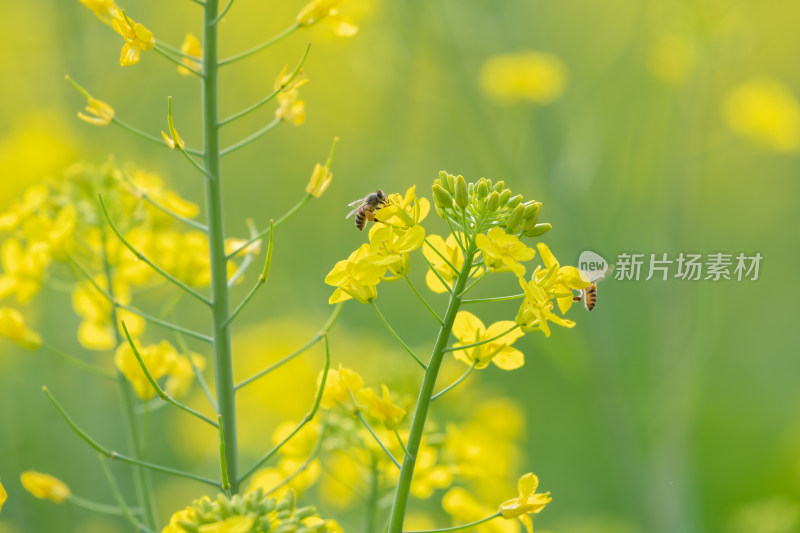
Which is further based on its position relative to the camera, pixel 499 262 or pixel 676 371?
pixel 676 371

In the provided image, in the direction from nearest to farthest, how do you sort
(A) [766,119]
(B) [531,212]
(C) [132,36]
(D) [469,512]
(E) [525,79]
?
1. (B) [531,212]
2. (C) [132,36]
3. (D) [469,512]
4. (E) [525,79]
5. (A) [766,119]

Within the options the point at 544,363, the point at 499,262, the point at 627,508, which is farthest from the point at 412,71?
the point at 499,262

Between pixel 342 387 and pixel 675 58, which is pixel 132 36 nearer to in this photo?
pixel 342 387

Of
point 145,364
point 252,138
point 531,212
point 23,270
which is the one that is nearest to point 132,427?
point 145,364

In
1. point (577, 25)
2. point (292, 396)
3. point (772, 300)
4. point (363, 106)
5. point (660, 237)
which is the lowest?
point (292, 396)

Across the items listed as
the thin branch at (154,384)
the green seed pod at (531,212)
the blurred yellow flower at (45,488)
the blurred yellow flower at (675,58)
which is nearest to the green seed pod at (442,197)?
the green seed pod at (531,212)

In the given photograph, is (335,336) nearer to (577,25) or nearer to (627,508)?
(627,508)

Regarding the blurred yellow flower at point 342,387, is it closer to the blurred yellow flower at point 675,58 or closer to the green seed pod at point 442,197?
the green seed pod at point 442,197
